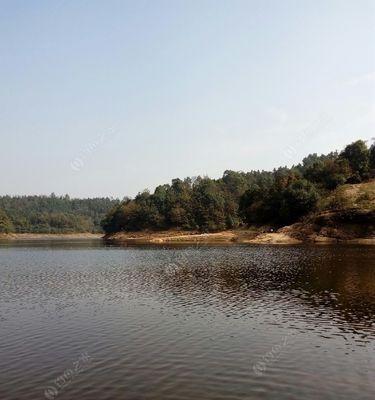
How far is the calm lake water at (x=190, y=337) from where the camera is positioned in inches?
865

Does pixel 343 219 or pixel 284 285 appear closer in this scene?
pixel 284 285

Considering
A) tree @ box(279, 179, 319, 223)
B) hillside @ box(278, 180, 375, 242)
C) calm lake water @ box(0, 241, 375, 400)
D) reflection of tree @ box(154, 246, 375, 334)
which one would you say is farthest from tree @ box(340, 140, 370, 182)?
calm lake water @ box(0, 241, 375, 400)

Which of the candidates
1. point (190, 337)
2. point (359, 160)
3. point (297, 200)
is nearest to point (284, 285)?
point (190, 337)

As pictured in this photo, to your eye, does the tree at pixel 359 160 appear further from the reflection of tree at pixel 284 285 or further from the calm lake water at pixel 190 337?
the calm lake water at pixel 190 337

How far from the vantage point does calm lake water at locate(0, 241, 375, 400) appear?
22.0 m

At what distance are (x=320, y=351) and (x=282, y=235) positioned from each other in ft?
385

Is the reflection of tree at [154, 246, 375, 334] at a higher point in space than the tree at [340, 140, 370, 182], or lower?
lower

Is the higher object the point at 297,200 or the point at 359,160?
the point at 359,160

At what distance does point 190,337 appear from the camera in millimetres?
31516

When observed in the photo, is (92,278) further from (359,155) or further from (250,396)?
(359,155)

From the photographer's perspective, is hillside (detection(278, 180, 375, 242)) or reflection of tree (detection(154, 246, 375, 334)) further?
hillside (detection(278, 180, 375, 242))

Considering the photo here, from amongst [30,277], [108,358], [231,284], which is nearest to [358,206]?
[231,284]

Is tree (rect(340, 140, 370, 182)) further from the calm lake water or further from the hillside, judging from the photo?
the calm lake water

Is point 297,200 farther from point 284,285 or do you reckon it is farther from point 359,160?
point 284,285
